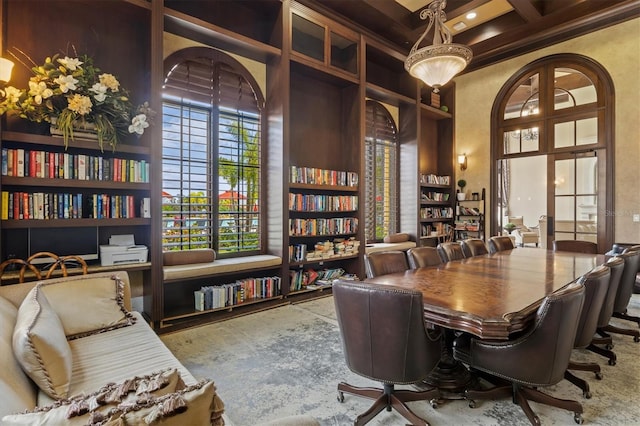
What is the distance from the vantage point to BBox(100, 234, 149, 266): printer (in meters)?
3.10

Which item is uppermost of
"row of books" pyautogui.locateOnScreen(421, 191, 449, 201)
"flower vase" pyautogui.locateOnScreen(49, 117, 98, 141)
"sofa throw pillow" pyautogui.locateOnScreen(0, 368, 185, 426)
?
"flower vase" pyautogui.locateOnScreen(49, 117, 98, 141)

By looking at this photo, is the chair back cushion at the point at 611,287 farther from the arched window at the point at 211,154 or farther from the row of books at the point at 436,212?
the row of books at the point at 436,212

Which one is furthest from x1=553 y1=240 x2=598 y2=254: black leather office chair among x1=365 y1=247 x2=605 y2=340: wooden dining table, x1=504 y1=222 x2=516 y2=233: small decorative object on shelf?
x1=504 y1=222 x2=516 y2=233: small decorative object on shelf

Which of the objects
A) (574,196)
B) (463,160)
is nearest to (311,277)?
(463,160)

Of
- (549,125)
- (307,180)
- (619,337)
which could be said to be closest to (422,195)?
(549,125)

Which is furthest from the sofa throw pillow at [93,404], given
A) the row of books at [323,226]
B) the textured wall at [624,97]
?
the textured wall at [624,97]

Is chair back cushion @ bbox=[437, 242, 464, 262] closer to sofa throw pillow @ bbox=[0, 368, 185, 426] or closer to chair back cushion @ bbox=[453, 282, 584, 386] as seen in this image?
chair back cushion @ bbox=[453, 282, 584, 386]

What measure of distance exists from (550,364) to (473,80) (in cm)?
674

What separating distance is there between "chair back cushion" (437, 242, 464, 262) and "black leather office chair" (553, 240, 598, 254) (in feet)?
6.33

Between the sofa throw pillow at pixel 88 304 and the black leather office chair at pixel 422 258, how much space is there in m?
2.52

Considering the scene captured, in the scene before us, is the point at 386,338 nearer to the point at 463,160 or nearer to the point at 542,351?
the point at 542,351

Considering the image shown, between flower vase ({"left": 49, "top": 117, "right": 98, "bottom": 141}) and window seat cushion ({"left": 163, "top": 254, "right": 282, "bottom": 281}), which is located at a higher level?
flower vase ({"left": 49, "top": 117, "right": 98, "bottom": 141})

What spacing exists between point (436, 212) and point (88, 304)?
6.28m

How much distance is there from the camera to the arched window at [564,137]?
5555 mm
